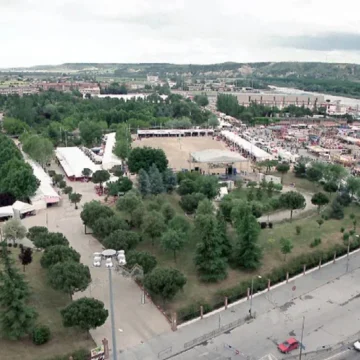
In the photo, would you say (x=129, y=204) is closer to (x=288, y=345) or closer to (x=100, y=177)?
(x=100, y=177)

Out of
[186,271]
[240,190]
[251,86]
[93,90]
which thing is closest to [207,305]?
[186,271]

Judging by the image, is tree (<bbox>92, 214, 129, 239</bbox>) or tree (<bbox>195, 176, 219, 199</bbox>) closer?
tree (<bbox>92, 214, 129, 239</bbox>)

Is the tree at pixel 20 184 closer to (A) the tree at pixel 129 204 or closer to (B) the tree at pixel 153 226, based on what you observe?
(A) the tree at pixel 129 204

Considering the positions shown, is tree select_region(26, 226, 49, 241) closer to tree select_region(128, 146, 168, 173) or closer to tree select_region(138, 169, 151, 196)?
tree select_region(138, 169, 151, 196)

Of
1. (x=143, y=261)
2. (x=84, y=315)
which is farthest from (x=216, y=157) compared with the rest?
(x=84, y=315)

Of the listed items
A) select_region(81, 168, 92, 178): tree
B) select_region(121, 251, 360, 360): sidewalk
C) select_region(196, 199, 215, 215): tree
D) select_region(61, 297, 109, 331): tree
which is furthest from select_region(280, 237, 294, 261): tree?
select_region(81, 168, 92, 178): tree
